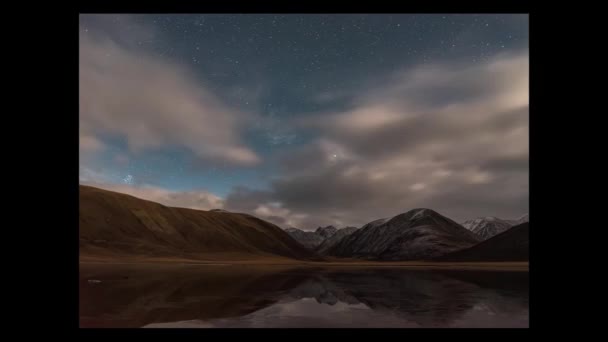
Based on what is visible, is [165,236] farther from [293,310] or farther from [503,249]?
[503,249]

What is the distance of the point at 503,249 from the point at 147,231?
6661 inches

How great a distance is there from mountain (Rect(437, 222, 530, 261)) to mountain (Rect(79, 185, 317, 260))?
99863 millimetres

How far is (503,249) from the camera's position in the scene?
579 feet

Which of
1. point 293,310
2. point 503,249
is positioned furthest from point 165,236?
point 503,249

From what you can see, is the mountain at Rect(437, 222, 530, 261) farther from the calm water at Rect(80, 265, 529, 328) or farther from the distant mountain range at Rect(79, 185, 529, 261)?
the calm water at Rect(80, 265, 529, 328)

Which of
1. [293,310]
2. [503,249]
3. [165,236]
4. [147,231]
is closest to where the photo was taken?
[293,310]

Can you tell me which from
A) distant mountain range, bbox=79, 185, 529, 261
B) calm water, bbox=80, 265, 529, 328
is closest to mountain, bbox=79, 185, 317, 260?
distant mountain range, bbox=79, 185, 529, 261

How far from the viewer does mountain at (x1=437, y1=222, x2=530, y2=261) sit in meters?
166
